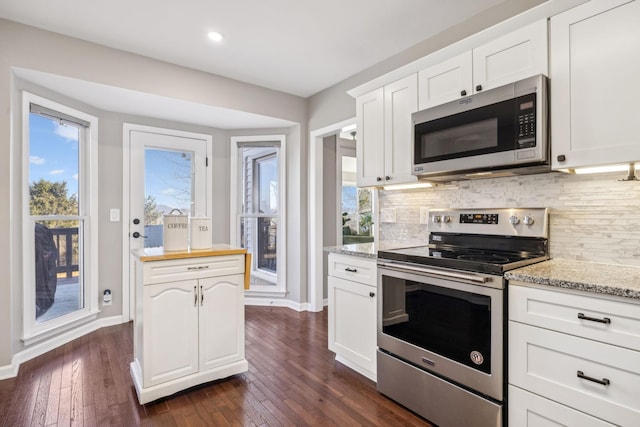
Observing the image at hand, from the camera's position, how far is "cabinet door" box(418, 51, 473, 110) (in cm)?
205

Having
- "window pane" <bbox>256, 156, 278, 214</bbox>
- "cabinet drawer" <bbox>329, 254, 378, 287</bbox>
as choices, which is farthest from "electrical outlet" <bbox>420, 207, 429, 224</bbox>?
"window pane" <bbox>256, 156, 278, 214</bbox>

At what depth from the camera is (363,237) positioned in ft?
16.3

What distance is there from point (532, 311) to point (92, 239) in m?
3.80

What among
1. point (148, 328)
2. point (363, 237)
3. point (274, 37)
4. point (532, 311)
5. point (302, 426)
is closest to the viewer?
point (532, 311)

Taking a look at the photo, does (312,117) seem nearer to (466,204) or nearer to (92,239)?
(466,204)

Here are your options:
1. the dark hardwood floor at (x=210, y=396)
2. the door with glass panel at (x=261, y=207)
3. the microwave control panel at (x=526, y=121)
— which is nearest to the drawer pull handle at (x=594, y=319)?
the microwave control panel at (x=526, y=121)

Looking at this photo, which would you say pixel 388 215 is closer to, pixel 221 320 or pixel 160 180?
pixel 221 320

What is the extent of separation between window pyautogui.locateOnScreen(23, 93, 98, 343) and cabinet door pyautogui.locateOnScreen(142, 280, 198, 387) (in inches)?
57.1

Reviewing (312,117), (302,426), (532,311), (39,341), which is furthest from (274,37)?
(39,341)

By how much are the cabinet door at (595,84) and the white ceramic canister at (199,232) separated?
2.18m

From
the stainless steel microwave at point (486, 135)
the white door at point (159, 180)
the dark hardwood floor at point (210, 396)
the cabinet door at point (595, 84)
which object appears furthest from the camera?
the white door at point (159, 180)

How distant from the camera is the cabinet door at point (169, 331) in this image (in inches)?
80.0

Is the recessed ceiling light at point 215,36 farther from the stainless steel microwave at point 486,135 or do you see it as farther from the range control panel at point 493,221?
the range control panel at point 493,221

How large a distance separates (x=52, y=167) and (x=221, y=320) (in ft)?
7.43
